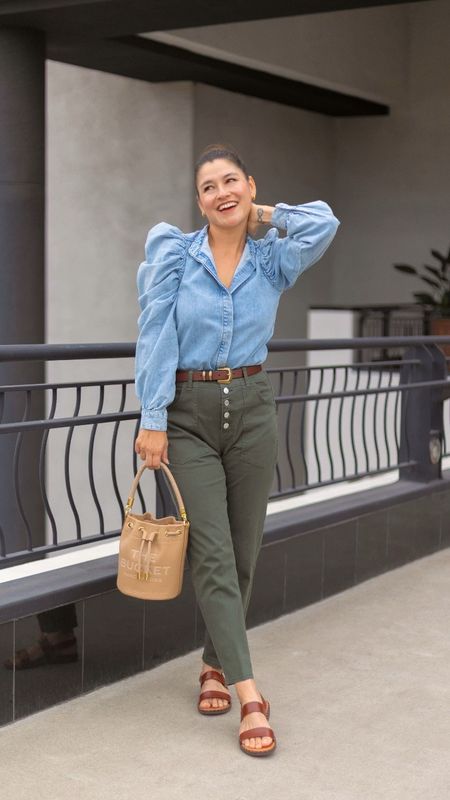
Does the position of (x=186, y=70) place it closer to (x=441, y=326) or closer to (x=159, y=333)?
(x=441, y=326)

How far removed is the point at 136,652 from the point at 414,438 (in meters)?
2.46

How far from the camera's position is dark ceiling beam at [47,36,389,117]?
1038 cm

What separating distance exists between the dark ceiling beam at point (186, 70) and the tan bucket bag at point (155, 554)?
6830 mm

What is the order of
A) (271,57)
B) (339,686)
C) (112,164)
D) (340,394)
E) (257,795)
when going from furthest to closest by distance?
(112,164) < (271,57) < (340,394) < (339,686) < (257,795)

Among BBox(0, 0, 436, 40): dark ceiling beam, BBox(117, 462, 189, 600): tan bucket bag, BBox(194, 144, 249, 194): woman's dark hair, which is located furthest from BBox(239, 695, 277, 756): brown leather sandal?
BBox(0, 0, 436, 40): dark ceiling beam

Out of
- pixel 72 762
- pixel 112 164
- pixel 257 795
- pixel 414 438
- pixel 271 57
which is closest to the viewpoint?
pixel 257 795

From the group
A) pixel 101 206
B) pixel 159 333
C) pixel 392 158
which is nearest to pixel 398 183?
pixel 392 158

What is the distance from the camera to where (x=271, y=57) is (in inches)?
451

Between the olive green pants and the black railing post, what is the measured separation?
8.65ft

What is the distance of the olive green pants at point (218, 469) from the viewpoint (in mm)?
2945

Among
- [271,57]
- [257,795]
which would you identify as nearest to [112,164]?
[271,57]

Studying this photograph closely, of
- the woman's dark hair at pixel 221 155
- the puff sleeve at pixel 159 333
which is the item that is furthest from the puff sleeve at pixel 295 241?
the puff sleeve at pixel 159 333

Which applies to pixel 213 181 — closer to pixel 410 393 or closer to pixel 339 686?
pixel 339 686

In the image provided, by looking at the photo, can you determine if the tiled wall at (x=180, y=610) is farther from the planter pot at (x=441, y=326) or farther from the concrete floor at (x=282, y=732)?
the planter pot at (x=441, y=326)
